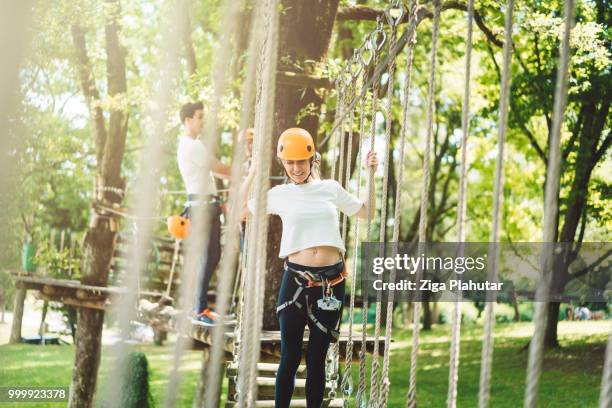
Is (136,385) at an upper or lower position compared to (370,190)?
lower

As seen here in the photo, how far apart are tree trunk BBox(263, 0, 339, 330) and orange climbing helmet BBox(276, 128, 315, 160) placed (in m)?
2.31

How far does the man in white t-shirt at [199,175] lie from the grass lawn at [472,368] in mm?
1261

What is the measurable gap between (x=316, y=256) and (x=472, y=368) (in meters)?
8.33

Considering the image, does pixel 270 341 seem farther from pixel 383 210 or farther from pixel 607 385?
pixel 607 385

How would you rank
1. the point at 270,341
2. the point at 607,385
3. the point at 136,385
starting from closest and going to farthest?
1. the point at 607,385
2. the point at 270,341
3. the point at 136,385

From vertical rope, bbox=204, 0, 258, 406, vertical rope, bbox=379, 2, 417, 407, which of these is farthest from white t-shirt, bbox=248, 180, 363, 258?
vertical rope, bbox=204, 0, 258, 406

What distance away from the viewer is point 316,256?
272cm

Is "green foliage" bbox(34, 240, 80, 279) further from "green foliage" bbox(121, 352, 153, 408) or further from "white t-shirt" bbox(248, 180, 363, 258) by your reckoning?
"white t-shirt" bbox(248, 180, 363, 258)

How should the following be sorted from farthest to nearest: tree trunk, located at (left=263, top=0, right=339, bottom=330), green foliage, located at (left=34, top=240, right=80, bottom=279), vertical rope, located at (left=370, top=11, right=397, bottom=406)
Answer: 1. green foliage, located at (left=34, top=240, right=80, bottom=279)
2. tree trunk, located at (left=263, top=0, right=339, bottom=330)
3. vertical rope, located at (left=370, top=11, right=397, bottom=406)

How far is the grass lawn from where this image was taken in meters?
8.12

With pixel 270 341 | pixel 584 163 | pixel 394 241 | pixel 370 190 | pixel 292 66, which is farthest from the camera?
pixel 584 163

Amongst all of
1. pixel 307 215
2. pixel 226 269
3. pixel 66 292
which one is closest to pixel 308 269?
pixel 307 215

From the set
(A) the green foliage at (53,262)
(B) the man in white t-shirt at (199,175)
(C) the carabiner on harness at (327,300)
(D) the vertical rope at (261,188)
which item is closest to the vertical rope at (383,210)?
(C) the carabiner on harness at (327,300)

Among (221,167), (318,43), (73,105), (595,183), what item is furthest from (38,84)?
(595,183)
